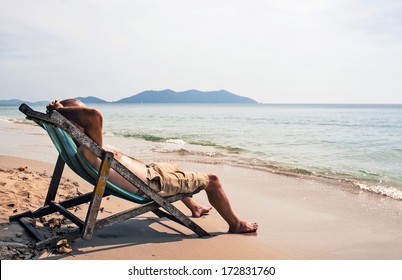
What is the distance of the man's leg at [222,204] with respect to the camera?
4.30m

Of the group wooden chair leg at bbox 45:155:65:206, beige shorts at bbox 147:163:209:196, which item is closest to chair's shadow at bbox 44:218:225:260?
beige shorts at bbox 147:163:209:196

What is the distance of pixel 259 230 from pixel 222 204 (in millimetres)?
599

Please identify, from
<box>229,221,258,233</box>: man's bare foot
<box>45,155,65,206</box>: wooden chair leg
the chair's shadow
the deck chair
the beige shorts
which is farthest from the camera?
<box>229,221,258,233</box>: man's bare foot

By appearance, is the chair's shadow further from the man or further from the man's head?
the man's head

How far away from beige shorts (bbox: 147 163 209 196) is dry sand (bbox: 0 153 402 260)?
51 cm

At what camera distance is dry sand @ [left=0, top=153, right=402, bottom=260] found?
371cm

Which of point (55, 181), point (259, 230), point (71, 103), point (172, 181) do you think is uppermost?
point (71, 103)

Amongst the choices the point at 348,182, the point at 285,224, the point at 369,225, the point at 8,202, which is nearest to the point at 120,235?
the point at 8,202

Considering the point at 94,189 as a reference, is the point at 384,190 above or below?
below

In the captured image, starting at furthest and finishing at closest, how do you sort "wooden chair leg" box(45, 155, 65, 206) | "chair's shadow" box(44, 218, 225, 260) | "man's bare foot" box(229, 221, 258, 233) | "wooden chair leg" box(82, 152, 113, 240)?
1. "man's bare foot" box(229, 221, 258, 233)
2. "wooden chair leg" box(45, 155, 65, 206)
3. "chair's shadow" box(44, 218, 225, 260)
4. "wooden chair leg" box(82, 152, 113, 240)

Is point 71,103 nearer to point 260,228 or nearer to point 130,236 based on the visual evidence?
point 130,236

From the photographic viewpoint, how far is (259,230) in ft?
15.0

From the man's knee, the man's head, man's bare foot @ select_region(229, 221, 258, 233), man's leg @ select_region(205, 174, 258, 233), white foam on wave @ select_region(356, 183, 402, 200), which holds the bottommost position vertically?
white foam on wave @ select_region(356, 183, 402, 200)

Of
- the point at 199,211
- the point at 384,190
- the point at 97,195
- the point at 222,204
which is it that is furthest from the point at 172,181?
the point at 384,190
